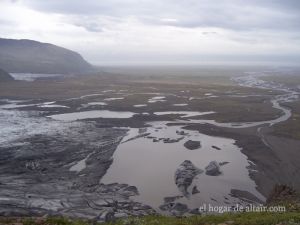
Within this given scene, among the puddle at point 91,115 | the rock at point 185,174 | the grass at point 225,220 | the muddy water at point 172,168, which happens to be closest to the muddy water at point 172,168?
the muddy water at point 172,168

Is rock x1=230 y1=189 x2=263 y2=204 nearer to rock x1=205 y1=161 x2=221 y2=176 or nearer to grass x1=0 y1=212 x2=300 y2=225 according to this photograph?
rock x1=205 y1=161 x2=221 y2=176

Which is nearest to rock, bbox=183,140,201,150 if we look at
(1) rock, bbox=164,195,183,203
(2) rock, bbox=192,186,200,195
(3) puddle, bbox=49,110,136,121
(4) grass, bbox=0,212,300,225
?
(2) rock, bbox=192,186,200,195

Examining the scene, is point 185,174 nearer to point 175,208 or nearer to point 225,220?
point 175,208

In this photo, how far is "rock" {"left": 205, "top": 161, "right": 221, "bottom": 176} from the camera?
32.3 m

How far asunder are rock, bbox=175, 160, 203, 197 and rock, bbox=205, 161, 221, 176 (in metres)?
0.68

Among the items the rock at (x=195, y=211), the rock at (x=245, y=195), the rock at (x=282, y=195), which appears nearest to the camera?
the rock at (x=282, y=195)

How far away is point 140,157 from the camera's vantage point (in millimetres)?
37594

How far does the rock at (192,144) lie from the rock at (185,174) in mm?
6548

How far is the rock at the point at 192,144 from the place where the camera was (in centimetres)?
4103

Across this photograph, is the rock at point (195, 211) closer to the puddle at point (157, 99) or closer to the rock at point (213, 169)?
the rock at point (213, 169)

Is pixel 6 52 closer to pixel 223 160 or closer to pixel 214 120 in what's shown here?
pixel 214 120

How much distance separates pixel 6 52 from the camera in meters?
187

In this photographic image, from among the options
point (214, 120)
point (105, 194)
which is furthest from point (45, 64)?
point (105, 194)

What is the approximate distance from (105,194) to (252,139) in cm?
2346
